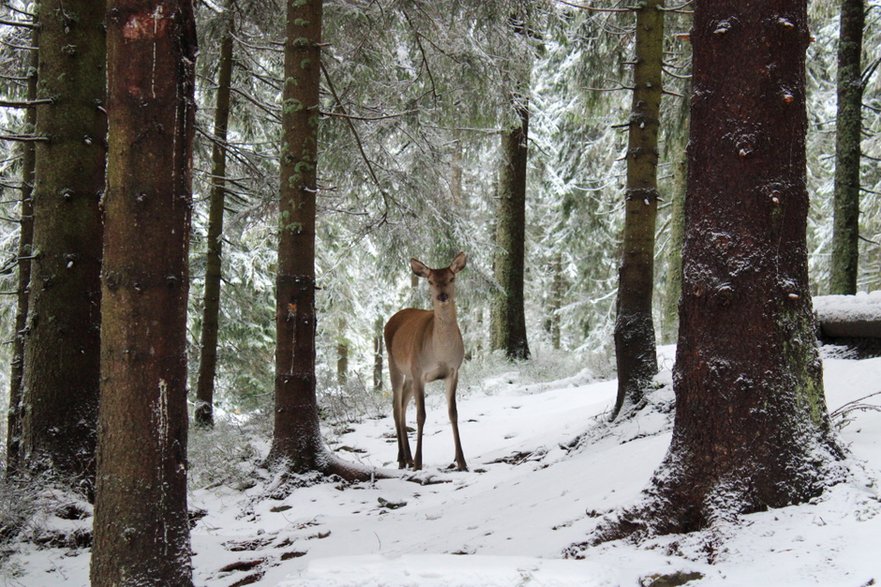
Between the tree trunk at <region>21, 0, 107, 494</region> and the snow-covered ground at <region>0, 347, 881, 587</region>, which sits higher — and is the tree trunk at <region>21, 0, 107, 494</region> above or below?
above

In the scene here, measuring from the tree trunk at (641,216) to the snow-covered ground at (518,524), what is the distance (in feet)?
1.30

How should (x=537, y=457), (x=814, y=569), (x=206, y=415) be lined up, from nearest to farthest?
(x=814, y=569) < (x=537, y=457) < (x=206, y=415)

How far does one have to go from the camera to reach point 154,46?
3273 millimetres

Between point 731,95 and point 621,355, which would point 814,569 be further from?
point 621,355

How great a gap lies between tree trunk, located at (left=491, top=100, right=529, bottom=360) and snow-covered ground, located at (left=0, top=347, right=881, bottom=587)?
469cm

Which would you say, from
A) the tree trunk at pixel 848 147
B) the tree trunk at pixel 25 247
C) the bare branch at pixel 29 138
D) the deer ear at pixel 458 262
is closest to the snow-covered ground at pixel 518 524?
the deer ear at pixel 458 262

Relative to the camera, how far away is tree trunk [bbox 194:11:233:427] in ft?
35.1

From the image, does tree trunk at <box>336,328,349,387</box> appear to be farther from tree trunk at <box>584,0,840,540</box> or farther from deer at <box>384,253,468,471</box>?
tree trunk at <box>584,0,840,540</box>

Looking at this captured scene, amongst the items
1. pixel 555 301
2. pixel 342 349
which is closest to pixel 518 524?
pixel 342 349

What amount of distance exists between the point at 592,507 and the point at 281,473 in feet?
11.4

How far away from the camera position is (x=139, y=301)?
327cm

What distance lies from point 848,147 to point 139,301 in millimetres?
10911

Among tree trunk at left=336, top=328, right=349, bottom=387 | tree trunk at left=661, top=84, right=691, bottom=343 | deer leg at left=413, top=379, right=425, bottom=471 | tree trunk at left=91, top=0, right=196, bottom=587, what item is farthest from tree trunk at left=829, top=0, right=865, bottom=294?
tree trunk at left=336, top=328, right=349, bottom=387

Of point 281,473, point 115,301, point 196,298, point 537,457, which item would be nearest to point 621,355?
point 537,457
